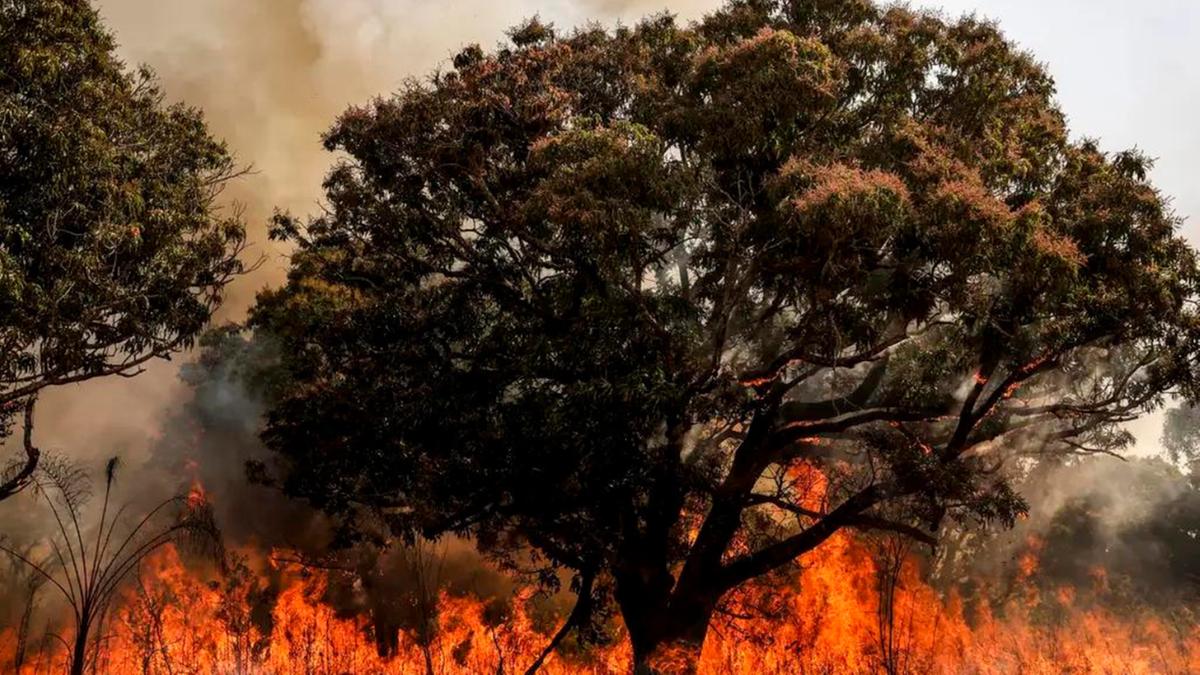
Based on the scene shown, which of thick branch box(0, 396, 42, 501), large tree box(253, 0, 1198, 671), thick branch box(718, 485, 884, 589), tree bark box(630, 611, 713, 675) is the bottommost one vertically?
tree bark box(630, 611, 713, 675)

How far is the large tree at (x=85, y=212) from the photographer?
11.3 m

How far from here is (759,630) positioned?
24781 mm

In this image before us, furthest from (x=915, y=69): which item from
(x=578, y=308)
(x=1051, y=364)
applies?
(x=578, y=308)

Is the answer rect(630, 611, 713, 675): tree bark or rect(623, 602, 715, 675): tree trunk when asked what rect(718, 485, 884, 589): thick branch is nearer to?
rect(623, 602, 715, 675): tree trunk

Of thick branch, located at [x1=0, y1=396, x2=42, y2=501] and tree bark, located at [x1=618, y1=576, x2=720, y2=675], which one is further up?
thick branch, located at [x1=0, y1=396, x2=42, y2=501]

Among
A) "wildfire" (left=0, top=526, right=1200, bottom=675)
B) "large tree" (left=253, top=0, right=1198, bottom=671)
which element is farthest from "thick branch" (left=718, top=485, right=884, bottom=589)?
"wildfire" (left=0, top=526, right=1200, bottom=675)

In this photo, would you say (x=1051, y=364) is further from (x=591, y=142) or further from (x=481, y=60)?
(x=481, y=60)

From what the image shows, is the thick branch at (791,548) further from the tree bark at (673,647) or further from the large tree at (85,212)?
the large tree at (85,212)

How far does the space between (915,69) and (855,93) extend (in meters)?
0.95

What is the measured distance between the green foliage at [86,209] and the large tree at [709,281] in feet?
9.33

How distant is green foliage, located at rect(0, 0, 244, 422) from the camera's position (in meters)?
11.3

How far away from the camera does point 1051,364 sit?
13.7m

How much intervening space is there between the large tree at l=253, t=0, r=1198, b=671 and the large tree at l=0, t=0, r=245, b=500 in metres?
2.72

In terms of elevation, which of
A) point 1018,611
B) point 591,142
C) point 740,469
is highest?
point 1018,611
